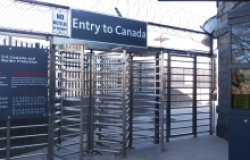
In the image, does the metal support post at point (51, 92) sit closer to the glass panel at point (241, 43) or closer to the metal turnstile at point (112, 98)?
the metal turnstile at point (112, 98)

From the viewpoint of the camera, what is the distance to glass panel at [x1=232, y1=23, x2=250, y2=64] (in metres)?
4.83

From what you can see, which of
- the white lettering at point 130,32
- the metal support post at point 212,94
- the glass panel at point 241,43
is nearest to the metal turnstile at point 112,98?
the white lettering at point 130,32

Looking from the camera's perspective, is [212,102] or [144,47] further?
[212,102]

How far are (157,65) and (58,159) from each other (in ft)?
9.42

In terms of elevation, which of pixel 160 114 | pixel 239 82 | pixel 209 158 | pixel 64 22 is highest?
pixel 64 22

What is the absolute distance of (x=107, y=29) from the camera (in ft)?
22.2

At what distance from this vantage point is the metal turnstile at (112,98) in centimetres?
674

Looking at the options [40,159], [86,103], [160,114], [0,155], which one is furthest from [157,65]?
[0,155]

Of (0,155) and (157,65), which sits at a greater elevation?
(157,65)

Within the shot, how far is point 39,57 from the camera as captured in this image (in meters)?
5.82

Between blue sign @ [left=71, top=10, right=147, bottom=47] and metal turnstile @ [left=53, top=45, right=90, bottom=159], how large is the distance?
0.39m

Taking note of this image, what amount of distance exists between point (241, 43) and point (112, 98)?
285 centimetres

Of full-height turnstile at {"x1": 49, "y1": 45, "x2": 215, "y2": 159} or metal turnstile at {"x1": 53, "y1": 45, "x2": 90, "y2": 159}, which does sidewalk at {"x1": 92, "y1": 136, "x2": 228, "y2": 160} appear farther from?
metal turnstile at {"x1": 53, "y1": 45, "x2": 90, "y2": 159}

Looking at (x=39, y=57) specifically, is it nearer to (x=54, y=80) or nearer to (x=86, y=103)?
(x=54, y=80)
